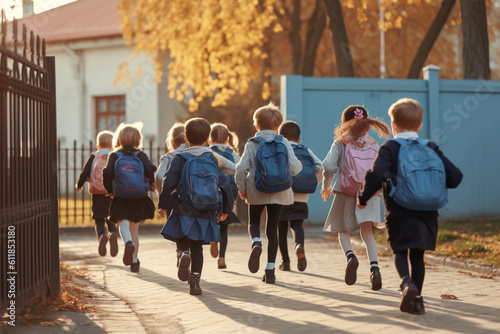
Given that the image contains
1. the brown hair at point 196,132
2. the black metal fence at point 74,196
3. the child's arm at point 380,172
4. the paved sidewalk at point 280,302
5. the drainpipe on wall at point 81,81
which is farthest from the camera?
the drainpipe on wall at point 81,81

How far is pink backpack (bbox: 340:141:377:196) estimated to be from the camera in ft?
25.5

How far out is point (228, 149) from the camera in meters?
9.67

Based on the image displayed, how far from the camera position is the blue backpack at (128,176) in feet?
30.1

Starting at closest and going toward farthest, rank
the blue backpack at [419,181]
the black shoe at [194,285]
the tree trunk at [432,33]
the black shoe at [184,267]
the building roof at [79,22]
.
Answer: the blue backpack at [419,181] → the black shoe at [184,267] → the black shoe at [194,285] → the tree trunk at [432,33] → the building roof at [79,22]

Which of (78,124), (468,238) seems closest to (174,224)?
(468,238)

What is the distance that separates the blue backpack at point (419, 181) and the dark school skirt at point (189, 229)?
1.96 metres

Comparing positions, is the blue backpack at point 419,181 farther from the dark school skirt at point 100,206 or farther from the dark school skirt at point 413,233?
the dark school skirt at point 100,206

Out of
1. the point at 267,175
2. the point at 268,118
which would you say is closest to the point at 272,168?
the point at 267,175

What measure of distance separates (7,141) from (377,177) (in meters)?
2.65

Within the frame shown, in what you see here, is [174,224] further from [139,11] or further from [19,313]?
[139,11]

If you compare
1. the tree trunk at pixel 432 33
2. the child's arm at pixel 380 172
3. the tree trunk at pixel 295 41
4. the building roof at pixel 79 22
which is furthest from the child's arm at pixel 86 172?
the building roof at pixel 79 22

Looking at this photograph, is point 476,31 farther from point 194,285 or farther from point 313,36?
point 194,285

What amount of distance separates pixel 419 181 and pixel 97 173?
5208 millimetres

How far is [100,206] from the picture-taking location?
1047 cm
